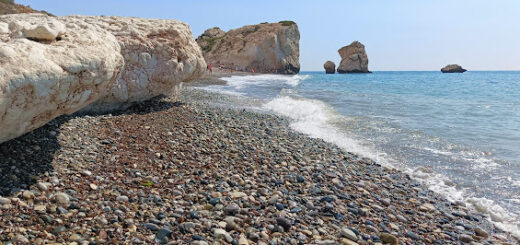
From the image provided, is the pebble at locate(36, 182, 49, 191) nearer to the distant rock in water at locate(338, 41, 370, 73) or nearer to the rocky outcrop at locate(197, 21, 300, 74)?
the rocky outcrop at locate(197, 21, 300, 74)

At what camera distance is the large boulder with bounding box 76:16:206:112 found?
31.6ft

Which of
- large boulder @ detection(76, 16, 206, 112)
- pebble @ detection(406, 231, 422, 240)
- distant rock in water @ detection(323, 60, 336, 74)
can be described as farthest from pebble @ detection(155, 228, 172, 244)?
distant rock in water @ detection(323, 60, 336, 74)

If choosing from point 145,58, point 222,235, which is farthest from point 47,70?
point 145,58

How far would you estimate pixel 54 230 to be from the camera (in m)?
3.88

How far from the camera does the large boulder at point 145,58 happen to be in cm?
963

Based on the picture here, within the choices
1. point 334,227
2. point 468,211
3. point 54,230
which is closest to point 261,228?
point 334,227

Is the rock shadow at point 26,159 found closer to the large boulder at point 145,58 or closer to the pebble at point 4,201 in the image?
the pebble at point 4,201

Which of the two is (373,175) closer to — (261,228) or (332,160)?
(332,160)

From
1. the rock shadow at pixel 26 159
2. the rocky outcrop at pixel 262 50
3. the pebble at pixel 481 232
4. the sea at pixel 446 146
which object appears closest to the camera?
the rock shadow at pixel 26 159

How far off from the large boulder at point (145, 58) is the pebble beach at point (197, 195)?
156 centimetres

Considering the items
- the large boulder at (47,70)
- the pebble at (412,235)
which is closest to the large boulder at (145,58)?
the large boulder at (47,70)

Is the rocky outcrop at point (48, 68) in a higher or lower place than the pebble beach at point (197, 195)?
higher

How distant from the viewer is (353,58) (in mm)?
114500

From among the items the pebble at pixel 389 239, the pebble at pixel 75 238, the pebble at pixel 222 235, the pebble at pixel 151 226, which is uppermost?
the pebble at pixel 75 238
